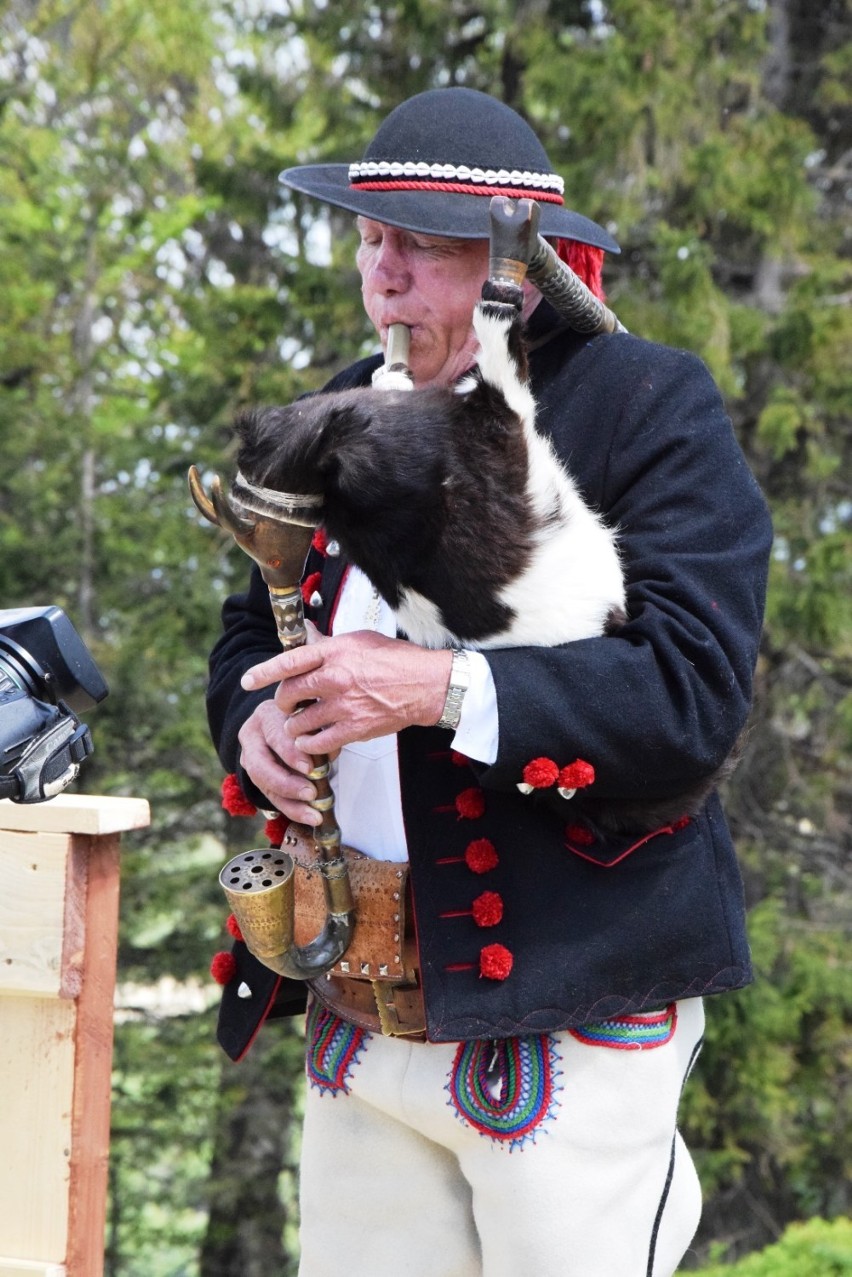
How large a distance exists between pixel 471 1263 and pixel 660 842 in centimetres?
72

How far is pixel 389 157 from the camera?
220cm

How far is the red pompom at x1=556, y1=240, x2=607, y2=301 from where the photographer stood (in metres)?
2.26

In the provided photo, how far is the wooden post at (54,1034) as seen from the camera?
1966mm

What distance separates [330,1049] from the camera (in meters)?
2.24

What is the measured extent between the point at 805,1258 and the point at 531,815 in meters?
2.45

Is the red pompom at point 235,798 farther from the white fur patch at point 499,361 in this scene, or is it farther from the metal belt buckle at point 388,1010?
the white fur patch at point 499,361

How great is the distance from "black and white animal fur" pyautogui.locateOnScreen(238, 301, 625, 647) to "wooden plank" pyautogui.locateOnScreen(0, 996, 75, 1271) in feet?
2.56

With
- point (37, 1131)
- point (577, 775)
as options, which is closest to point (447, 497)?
point (577, 775)

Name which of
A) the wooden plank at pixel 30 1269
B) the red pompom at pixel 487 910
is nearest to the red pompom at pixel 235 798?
the red pompom at pixel 487 910

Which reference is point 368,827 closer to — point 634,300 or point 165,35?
point 634,300

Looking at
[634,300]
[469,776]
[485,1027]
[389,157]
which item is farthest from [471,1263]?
[634,300]

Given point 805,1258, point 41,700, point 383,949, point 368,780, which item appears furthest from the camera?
point 805,1258

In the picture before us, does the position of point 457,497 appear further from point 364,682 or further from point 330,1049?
point 330,1049

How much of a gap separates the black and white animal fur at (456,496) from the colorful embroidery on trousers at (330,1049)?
0.72m
